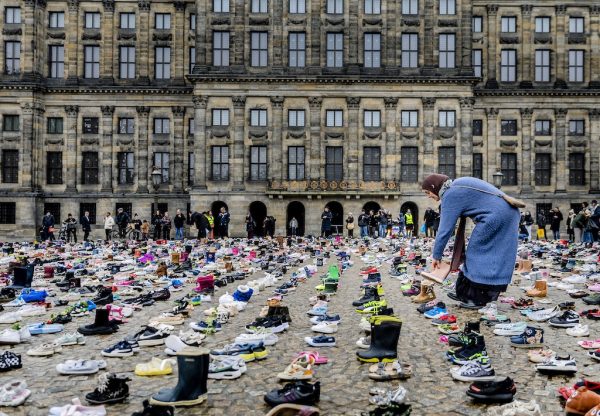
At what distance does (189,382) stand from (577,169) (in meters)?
54.5

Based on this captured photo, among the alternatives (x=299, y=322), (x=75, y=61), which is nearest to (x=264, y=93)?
(x=75, y=61)

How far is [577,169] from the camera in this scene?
54.9 meters

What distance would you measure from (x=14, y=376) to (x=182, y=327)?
345 centimetres

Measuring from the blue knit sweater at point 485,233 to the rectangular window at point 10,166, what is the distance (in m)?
52.6

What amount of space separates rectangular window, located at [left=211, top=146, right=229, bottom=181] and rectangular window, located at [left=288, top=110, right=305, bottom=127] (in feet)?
17.9

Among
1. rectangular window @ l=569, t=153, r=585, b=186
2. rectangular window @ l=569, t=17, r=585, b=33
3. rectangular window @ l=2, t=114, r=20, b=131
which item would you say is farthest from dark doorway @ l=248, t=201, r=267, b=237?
rectangular window @ l=569, t=17, r=585, b=33

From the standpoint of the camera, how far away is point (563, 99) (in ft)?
180

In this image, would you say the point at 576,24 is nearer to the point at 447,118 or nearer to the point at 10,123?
the point at 447,118

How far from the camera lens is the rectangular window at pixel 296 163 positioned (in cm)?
4953

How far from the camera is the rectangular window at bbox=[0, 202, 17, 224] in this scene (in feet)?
177

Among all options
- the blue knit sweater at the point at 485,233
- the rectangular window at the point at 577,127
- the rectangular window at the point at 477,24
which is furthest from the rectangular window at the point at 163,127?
the blue knit sweater at the point at 485,233

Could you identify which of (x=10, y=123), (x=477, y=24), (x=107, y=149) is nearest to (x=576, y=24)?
(x=477, y=24)

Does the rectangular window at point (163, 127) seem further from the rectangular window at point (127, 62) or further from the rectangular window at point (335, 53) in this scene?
the rectangular window at point (335, 53)

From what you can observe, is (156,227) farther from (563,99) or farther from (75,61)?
(563,99)
